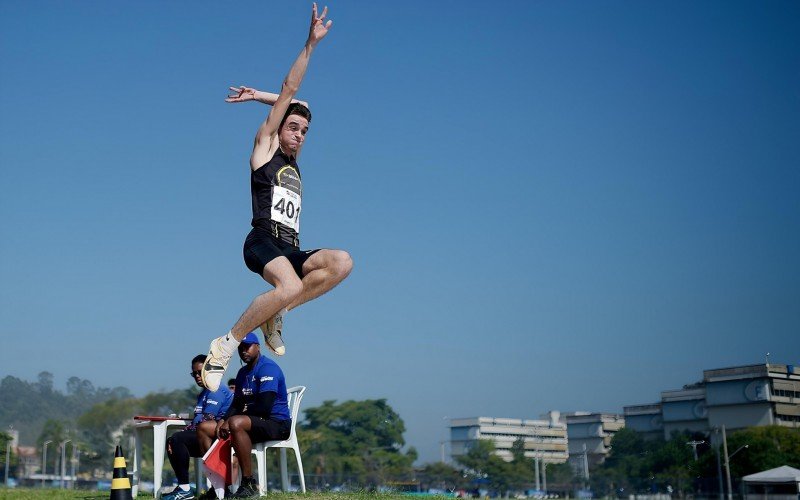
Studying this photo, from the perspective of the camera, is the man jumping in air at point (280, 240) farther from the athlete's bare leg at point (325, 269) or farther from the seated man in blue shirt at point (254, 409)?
the seated man in blue shirt at point (254, 409)

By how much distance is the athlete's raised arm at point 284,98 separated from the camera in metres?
7.66

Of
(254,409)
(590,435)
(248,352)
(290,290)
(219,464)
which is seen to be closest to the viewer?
(290,290)

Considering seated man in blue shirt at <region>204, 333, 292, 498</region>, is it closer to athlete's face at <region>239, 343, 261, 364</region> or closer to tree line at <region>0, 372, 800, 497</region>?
athlete's face at <region>239, 343, 261, 364</region>

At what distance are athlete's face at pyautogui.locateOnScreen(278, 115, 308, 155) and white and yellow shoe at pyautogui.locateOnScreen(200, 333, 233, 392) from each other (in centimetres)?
195

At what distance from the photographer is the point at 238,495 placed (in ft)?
24.8

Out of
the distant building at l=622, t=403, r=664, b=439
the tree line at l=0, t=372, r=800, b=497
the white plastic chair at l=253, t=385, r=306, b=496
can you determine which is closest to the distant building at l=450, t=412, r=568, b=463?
the distant building at l=622, t=403, r=664, b=439

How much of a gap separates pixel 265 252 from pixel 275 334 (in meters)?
0.93

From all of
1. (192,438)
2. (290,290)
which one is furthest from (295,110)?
(192,438)

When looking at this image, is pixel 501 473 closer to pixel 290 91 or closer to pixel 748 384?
pixel 748 384

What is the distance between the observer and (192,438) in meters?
9.33

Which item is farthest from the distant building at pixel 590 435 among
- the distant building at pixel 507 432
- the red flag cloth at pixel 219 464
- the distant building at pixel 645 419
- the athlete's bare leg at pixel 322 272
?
the athlete's bare leg at pixel 322 272

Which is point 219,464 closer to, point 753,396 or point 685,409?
point 753,396

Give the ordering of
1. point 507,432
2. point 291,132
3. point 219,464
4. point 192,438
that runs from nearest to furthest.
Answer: point 219,464, point 291,132, point 192,438, point 507,432

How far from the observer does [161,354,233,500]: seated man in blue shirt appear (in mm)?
8578
